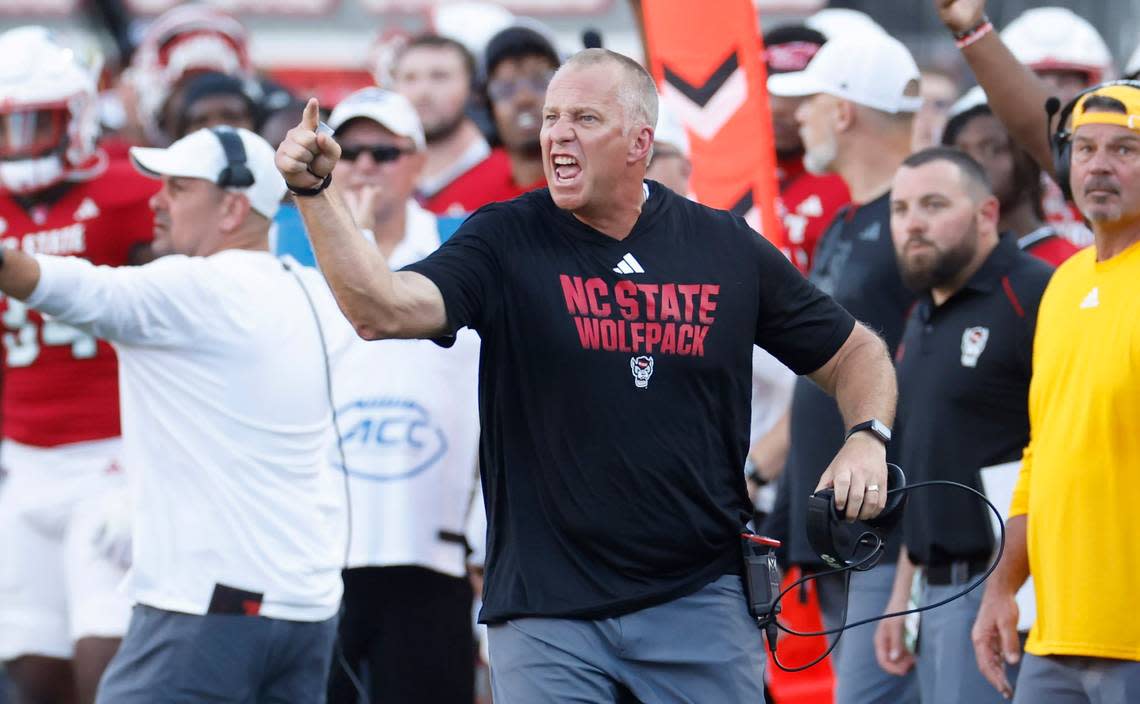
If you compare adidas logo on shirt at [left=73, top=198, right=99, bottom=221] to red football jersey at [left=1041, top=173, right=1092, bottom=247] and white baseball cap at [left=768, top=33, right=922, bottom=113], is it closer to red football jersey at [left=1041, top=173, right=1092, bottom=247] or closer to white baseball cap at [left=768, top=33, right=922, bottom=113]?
white baseball cap at [left=768, top=33, right=922, bottom=113]

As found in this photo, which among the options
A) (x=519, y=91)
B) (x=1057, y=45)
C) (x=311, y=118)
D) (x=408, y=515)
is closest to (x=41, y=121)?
(x=519, y=91)

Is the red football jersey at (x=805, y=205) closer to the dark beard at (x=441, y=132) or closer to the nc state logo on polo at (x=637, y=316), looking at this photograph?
the dark beard at (x=441, y=132)

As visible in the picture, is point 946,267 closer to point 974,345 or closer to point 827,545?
point 974,345

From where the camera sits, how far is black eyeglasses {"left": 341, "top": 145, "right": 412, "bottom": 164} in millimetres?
7809

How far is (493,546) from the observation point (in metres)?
4.89

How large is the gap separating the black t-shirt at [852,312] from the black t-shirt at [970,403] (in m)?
0.65

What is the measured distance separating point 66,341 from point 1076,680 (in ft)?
14.4

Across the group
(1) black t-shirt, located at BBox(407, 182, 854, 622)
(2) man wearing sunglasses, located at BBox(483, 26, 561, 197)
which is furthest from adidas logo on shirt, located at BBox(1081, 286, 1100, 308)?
(2) man wearing sunglasses, located at BBox(483, 26, 561, 197)

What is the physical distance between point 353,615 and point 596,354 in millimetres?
2742

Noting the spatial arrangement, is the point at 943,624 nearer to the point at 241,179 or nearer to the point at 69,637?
the point at 241,179

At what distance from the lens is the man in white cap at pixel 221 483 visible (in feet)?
19.0

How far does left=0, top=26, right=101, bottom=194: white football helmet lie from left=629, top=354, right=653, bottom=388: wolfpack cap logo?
413cm

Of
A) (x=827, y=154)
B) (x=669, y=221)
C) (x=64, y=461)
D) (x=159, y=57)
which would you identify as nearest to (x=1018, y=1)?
(x=159, y=57)

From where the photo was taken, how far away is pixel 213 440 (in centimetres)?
589
